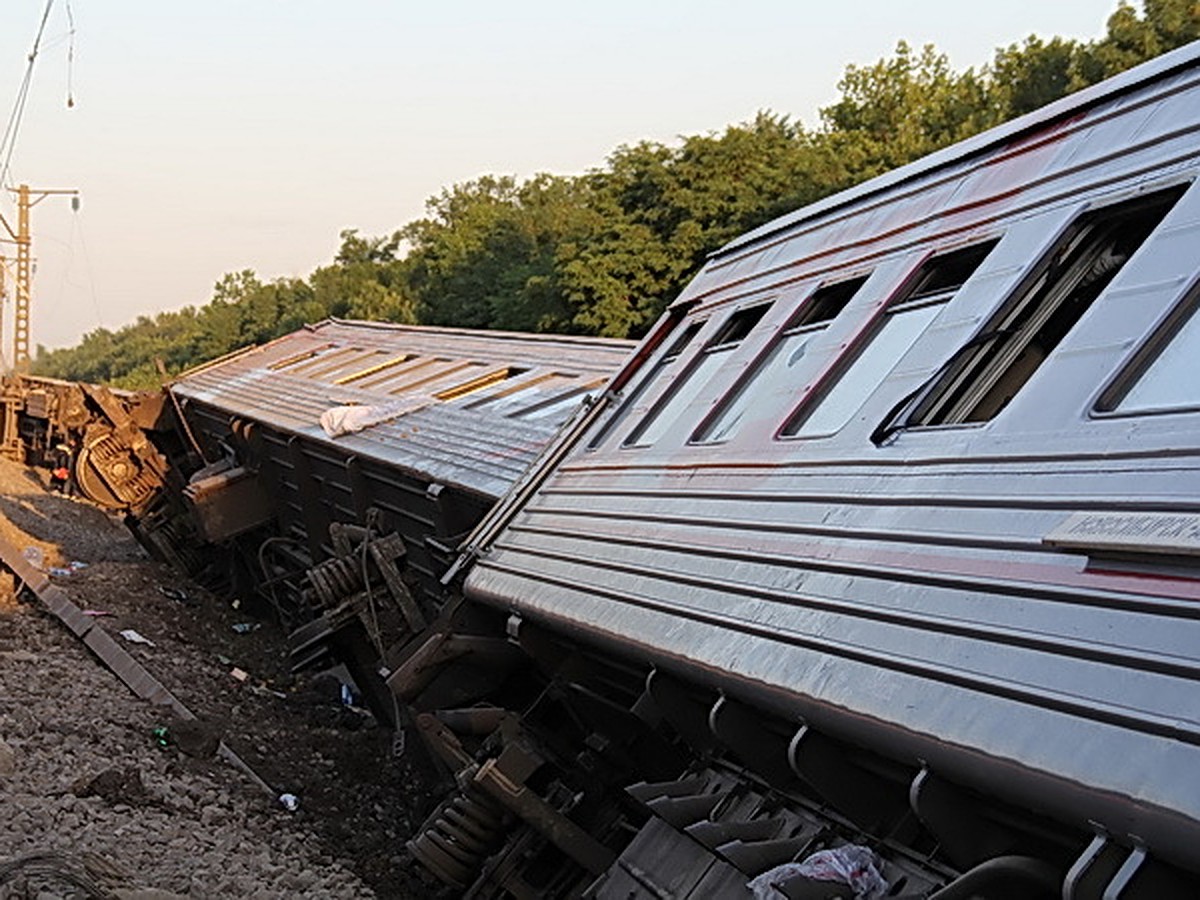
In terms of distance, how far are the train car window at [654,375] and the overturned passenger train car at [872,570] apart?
40mm

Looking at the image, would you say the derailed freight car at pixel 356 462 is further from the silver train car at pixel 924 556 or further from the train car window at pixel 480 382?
the silver train car at pixel 924 556

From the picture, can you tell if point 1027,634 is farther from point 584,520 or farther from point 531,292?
point 531,292

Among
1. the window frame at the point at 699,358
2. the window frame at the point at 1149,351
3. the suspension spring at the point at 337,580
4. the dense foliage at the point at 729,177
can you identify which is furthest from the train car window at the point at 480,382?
the dense foliage at the point at 729,177

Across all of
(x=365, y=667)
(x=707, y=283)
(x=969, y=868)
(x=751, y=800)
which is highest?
(x=707, y=283)

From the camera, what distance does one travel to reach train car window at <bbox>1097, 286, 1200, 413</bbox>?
11.4 ft

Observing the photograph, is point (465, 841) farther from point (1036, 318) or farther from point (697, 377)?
point (1036, 318)

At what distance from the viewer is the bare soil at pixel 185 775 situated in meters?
7.32

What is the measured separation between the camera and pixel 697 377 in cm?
752

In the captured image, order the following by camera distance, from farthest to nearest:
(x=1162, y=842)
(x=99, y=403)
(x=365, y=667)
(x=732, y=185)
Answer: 1. (x=732, y=185)
2. (x=99, y=403)
3. (x=365, y=667)
4. (x=1162, y=842)

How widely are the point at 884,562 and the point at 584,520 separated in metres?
3.11

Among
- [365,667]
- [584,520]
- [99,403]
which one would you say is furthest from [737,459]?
[99,403]

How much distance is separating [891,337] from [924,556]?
1.77 m

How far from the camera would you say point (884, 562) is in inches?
159

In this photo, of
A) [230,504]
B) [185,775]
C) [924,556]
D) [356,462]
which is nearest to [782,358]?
[924,556]
